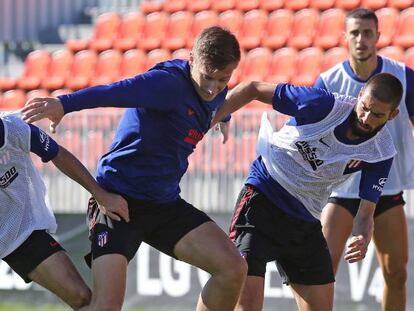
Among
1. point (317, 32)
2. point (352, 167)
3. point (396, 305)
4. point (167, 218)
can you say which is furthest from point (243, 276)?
point (317, 32)

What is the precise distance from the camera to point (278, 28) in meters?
14.3

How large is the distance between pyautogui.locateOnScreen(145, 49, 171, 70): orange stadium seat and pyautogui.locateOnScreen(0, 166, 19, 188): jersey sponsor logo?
8.54m

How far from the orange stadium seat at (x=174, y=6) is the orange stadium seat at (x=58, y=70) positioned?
1613 mm

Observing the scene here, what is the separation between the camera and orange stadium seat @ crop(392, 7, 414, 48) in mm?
13109

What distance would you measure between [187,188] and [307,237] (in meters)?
3.73

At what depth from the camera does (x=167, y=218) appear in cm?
571

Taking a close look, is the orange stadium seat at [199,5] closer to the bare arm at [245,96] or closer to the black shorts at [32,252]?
the bare arm at [245,96]

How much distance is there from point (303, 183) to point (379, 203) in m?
1.27

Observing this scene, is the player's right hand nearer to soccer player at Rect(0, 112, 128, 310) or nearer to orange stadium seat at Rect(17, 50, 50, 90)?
soccer player at Rect(0, 112, 128, 310)

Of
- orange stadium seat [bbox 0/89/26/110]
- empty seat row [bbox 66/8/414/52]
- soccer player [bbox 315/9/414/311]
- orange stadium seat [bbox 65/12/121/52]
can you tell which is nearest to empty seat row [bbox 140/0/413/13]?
empty seat row [bbox 66/8/414/52]

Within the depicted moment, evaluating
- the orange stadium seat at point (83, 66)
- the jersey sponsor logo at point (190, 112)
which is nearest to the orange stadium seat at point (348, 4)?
the orange stadium seat at point (83, 66)

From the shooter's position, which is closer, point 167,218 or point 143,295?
point 167,218

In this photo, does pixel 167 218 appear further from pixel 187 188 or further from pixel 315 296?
pixel 187 188

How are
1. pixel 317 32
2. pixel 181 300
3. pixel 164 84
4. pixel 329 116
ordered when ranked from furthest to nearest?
pixel 317 32 → pixel 181 300 → pixel 329 116 → pixel 164 84
